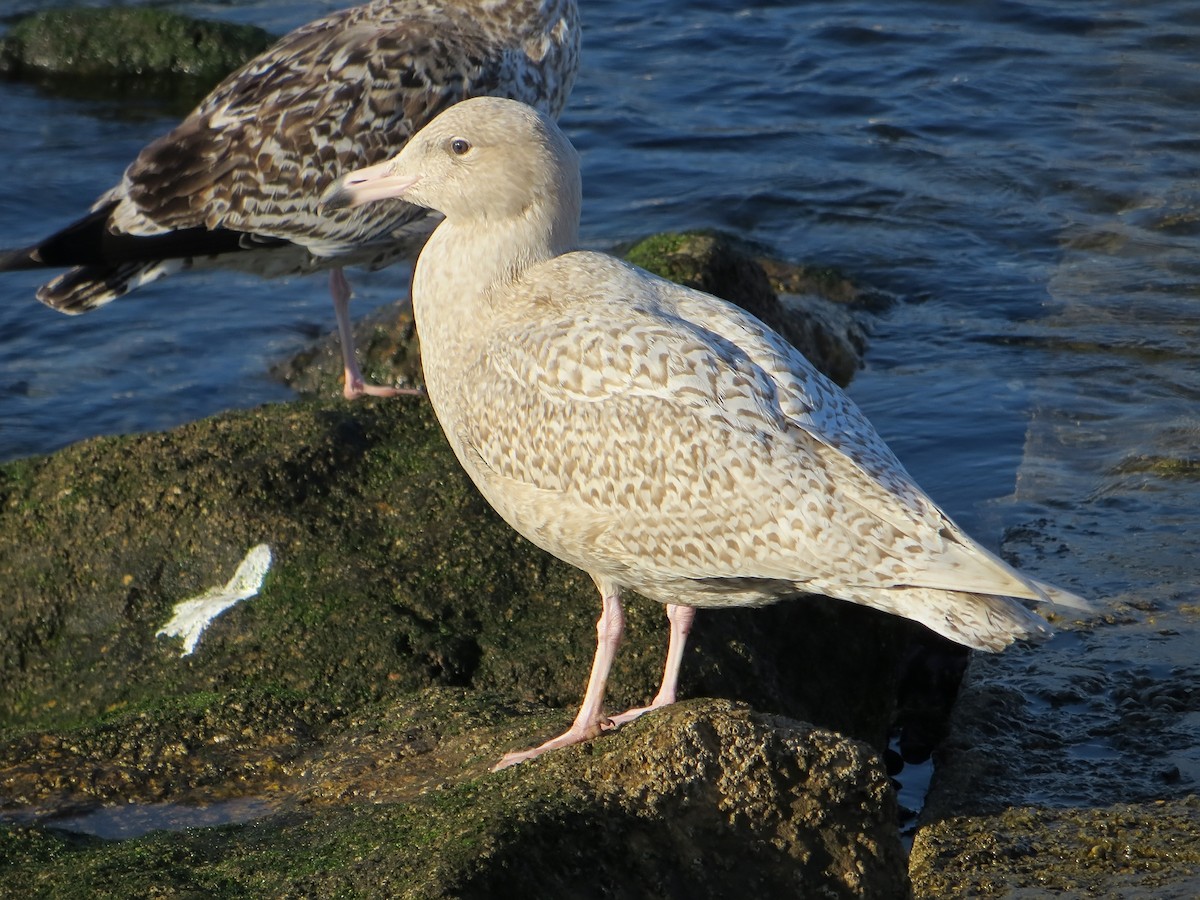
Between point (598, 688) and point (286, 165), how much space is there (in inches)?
154

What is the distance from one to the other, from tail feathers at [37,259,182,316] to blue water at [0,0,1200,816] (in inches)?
61.3

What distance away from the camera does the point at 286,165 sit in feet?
25.7

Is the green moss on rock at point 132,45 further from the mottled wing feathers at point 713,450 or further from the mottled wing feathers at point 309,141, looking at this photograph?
the mottled wing feathers at point 713,450

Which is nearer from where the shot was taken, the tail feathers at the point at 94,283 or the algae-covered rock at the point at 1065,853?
the algae-covered rock at the point at 1065,853

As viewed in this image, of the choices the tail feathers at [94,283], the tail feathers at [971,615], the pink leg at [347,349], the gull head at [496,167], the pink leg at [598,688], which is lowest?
the pink leg at [347,349]

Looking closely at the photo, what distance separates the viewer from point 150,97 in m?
14.8

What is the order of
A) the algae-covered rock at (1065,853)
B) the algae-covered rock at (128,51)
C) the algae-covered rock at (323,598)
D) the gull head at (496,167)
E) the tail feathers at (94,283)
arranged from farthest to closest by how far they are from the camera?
the algae-covered rock at (128,51)
the tail feathers at (94,283)
the algae-covered rock at (323,598)
the gull head at (496,167)
the algae-covered rock at (1065,853)

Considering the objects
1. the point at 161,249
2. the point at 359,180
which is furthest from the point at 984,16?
the point at 359,180

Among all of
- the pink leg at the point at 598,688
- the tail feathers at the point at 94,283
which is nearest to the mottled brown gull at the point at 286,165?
the tail feathers at the point at 94,283

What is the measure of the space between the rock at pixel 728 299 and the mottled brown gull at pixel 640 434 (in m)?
1.93

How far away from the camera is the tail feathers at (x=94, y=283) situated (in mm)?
7926

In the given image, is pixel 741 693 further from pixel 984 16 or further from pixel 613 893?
pixel 984 16

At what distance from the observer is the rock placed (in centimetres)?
730

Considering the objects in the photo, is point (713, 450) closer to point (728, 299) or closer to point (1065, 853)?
point (1065, 853)
